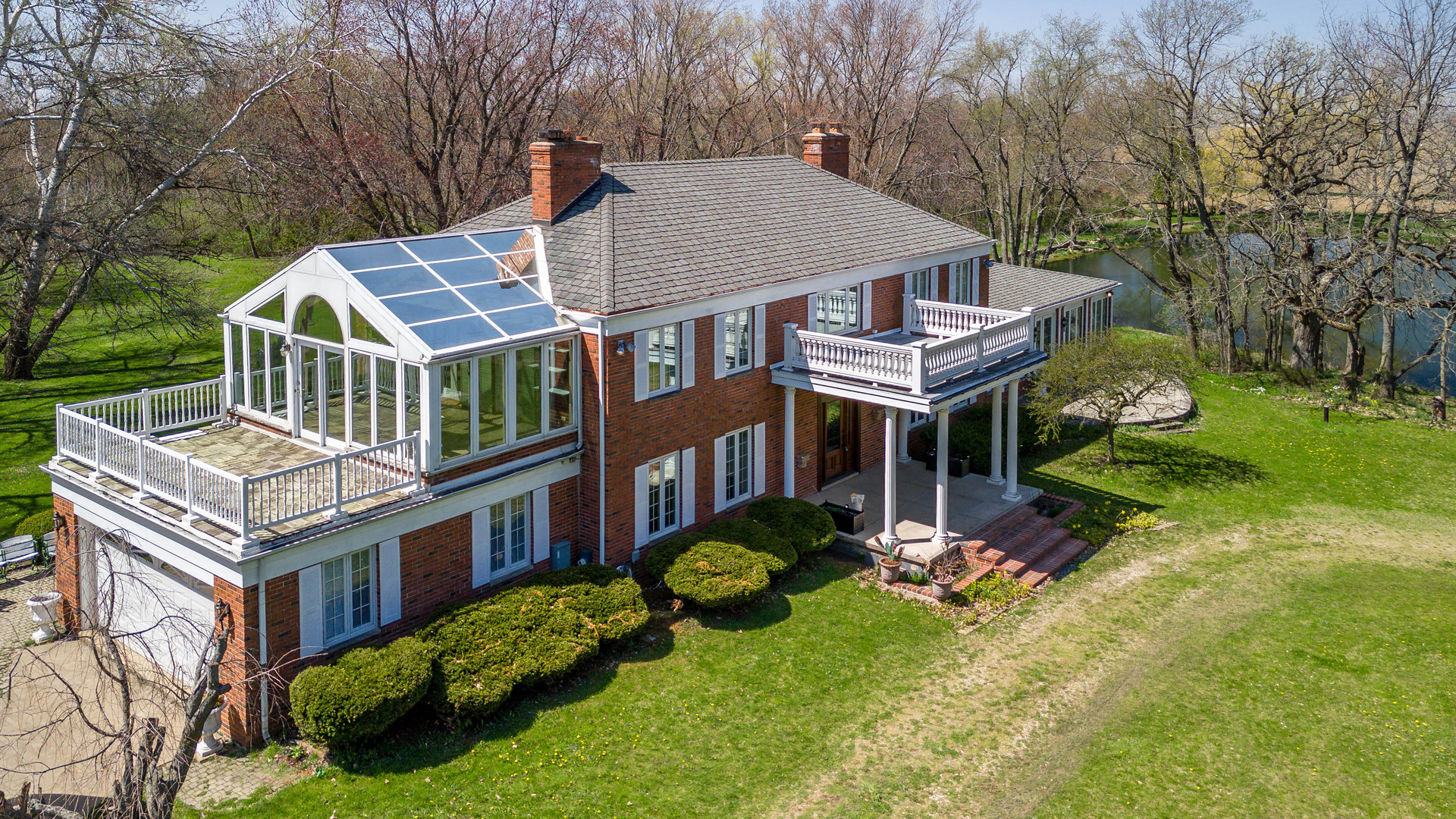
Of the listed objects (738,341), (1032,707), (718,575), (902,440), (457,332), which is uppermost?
(457,332)

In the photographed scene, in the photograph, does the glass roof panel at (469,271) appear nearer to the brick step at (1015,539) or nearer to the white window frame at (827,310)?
the white window frame at (827,310)

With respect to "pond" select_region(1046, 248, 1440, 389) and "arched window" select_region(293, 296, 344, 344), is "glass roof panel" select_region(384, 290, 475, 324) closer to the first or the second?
"arched window" select_region(293, 296, 344, 344)

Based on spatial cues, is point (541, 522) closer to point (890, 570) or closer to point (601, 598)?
point (601, 598)

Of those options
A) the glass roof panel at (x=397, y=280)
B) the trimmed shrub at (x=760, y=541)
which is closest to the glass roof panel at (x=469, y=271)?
the glass roof panel at (x=397, y=280)

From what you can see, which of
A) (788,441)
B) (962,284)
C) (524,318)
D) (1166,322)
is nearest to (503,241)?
(524,318)

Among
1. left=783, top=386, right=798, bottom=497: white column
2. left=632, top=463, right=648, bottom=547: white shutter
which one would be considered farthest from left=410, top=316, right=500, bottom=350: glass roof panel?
left=783, top=386, right=798, bottom=497: white column
